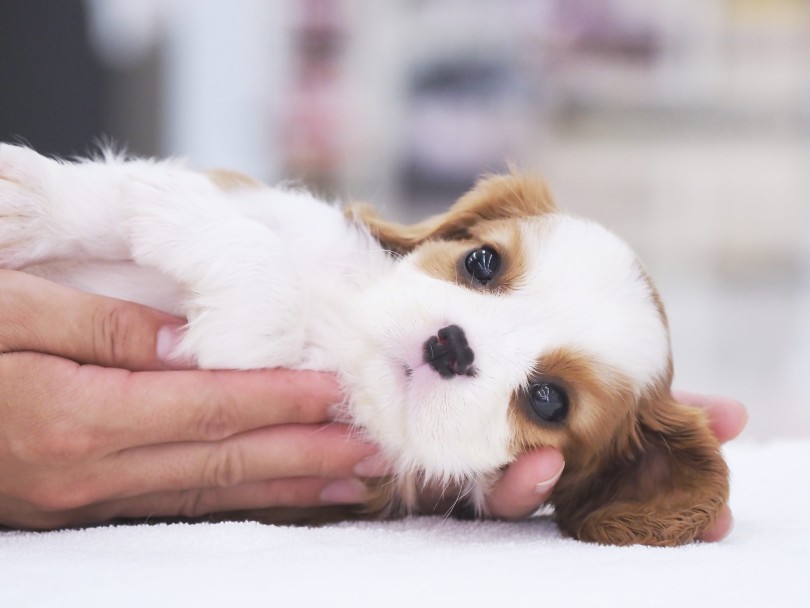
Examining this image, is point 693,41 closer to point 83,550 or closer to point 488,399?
point 488,399

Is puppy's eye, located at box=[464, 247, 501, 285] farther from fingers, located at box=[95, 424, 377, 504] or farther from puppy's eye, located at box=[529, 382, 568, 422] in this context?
fingers, located at box=[95, 424, 377, 504]

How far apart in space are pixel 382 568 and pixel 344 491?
0.41 metres

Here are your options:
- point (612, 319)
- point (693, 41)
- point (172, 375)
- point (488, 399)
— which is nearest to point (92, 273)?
point (172, 375)

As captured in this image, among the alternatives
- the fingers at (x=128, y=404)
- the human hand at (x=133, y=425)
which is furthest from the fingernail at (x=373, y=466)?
the fingers at (x=128, y=404)

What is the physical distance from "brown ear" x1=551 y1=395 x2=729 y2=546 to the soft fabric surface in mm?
68

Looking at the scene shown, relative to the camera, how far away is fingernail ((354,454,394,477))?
1452 millimetres

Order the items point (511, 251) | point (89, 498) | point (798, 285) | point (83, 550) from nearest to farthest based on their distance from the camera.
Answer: point (83, 550)
point (89, 498)
point (511, 251)
point (798, 285)

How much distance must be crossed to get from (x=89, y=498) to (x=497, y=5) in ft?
12.1

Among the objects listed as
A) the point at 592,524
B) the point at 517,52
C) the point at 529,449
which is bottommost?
the point at 592,524

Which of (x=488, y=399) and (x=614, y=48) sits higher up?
(x=614, y=48)

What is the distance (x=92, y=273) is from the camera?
5.09 feet

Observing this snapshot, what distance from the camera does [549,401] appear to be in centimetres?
144

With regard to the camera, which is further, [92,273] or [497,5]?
[497,5]

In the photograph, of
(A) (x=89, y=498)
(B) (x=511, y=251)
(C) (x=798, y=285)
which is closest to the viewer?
(A) (x=89, y=498)
